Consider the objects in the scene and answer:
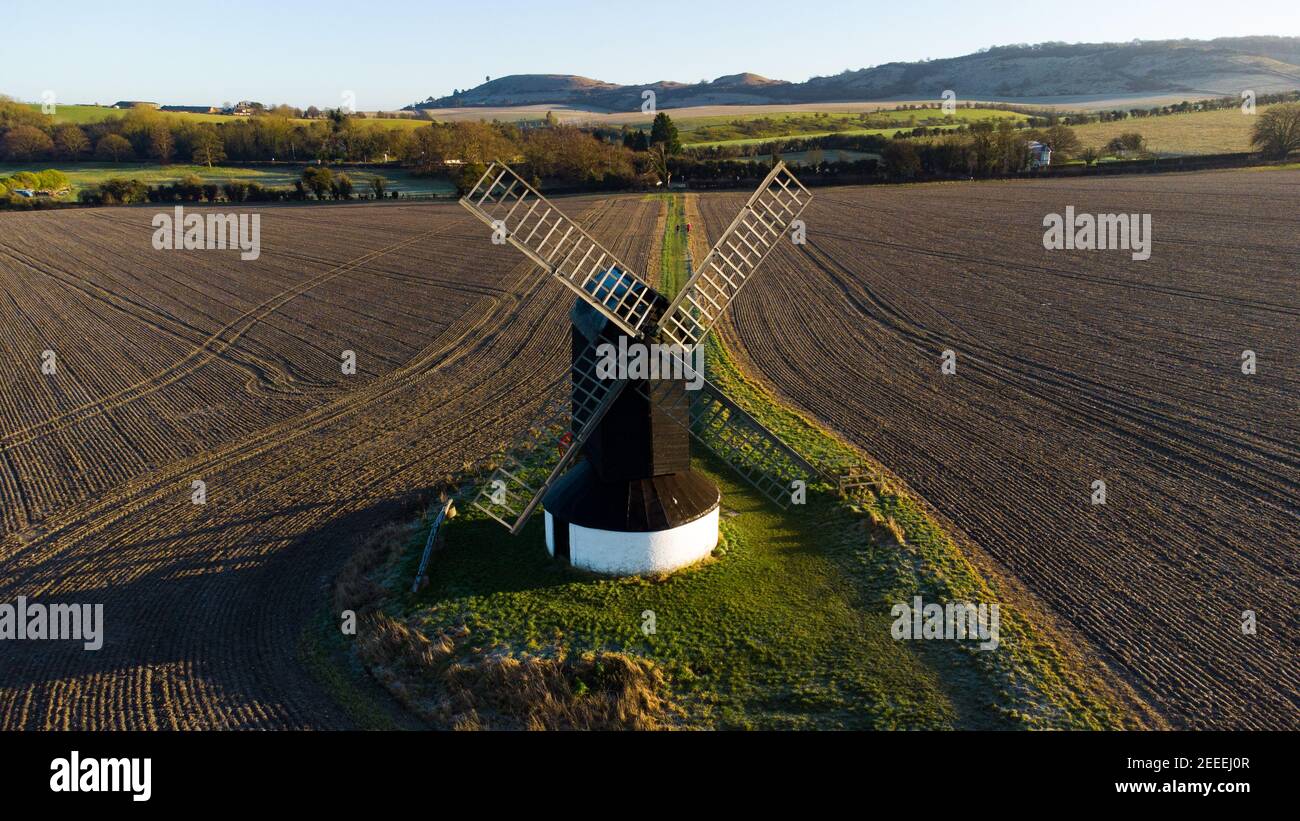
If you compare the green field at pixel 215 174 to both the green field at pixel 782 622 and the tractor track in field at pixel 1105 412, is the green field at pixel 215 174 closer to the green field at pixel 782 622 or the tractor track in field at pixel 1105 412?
the tractor track in field at pixel 1105 412

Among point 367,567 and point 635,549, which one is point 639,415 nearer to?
point 635,549

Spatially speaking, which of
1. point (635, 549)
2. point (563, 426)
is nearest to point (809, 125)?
point (563, 426)

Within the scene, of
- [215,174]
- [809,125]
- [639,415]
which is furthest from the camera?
[809,125]

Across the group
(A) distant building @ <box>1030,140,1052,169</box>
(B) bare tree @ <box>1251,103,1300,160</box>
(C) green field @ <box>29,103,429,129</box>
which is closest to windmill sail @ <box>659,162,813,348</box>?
(A) distant building @ <box>1030,140,1052,169</box>

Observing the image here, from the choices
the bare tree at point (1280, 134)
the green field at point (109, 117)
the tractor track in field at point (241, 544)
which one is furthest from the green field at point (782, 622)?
the green field at point (109, 117)

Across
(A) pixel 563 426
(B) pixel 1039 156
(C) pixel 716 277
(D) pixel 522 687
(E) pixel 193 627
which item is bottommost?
(D) pixel 522 687
